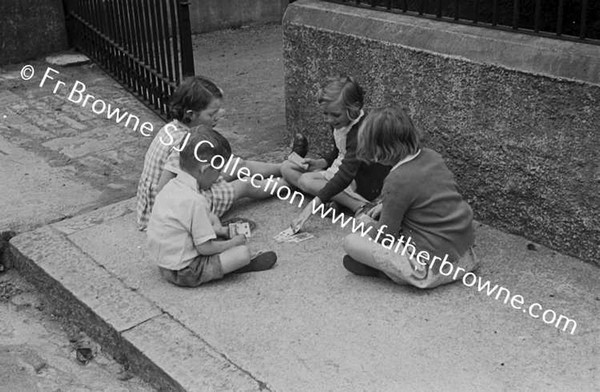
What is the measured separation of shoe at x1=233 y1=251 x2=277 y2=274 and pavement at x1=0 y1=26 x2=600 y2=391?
52 mm

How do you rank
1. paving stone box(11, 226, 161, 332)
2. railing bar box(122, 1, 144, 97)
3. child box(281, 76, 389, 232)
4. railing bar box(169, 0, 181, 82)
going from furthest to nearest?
railing bar box(122, 1, 144, 97) → railing bar box(169, 0, 181, 82) → child box(281, 76, 389, 232) → paving stone box(11, 226, 161, 332)

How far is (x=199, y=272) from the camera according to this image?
394 cm

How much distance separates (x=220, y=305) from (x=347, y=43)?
195 cm

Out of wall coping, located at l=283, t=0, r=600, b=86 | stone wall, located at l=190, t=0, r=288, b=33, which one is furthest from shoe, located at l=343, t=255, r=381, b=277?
stone wall, located at l=190, t=0, r=288, b=33

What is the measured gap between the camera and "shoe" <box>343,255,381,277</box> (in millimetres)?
3984

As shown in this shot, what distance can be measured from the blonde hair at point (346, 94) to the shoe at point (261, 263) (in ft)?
3.09

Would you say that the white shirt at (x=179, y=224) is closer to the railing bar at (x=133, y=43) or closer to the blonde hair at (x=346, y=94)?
the blonde hair at (x=346, y=94)

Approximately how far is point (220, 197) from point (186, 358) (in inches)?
57.3

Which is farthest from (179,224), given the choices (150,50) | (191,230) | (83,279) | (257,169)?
(150,50)

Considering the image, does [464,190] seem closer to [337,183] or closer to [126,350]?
[337,183]

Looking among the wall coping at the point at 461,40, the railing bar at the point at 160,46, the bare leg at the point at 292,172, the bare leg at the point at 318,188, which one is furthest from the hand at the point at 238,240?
the railing bar at the point at 160,46

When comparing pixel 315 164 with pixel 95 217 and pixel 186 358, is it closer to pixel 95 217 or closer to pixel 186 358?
pixel 95 217

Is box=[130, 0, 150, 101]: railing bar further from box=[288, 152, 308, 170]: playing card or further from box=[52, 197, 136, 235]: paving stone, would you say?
box=[288, 152, 308, 170]: playing card

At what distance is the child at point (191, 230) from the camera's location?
12.7 ft
